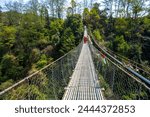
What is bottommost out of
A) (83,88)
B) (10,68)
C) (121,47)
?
(10,68)

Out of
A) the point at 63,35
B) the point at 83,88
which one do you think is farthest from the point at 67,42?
the point at 83,88

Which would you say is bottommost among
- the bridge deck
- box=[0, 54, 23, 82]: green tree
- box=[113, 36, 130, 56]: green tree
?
box=[0, 54, 23, 82]: green tree

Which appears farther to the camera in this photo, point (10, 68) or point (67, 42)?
point (10, 68)

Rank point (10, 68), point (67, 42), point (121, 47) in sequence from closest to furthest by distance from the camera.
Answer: point (121, 47)
point (67, 42)
point (10, 68)

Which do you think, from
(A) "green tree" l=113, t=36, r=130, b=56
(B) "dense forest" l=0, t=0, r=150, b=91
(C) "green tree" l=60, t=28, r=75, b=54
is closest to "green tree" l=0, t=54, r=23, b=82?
(B) "dense forest" l=0, t=0, r=150, b=91

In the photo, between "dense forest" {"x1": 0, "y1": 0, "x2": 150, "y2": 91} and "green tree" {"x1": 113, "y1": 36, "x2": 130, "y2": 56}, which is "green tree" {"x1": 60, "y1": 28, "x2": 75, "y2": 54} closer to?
"dense forest" {"x1": 0, "y1": 0, "x2": 150, "y2": 91}

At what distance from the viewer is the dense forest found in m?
25.1

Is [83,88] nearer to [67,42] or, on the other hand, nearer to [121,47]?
[121,47]

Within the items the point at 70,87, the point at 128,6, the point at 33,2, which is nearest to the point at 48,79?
the point at 70,87

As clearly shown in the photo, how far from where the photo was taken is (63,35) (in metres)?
28.6

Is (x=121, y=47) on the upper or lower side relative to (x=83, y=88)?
lower

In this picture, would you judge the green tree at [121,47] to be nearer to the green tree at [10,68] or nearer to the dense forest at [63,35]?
the dense forest at [63,35]

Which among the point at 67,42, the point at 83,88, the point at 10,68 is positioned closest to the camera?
the point at 83,88

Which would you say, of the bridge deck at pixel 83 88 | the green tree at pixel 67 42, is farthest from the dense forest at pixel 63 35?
the bridge deck at pixel 83 88
